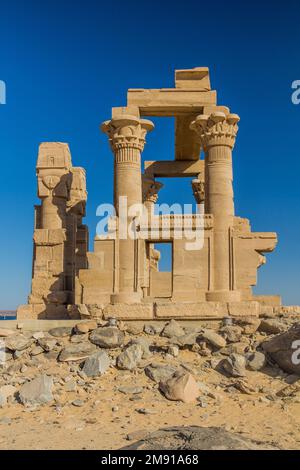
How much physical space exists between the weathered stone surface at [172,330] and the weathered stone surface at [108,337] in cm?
119

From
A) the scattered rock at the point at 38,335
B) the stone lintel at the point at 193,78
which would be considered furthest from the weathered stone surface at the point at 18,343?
the stone lintel at the point at 193,78

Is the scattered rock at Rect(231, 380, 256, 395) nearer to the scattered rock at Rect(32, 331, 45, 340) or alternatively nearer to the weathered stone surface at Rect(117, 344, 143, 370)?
the weathered stone surface at Rect(117, 344, 143, 370)

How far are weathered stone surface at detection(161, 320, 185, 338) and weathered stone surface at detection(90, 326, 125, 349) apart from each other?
3.89 ft

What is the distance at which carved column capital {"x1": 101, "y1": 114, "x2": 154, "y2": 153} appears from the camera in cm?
1695

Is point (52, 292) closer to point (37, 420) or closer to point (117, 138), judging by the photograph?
point (117, 138)

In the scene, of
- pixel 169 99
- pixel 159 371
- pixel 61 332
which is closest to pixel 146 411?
pixel 159 371

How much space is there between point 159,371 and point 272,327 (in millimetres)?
3721

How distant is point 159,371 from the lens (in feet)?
39.8

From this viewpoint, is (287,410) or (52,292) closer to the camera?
(287,410)

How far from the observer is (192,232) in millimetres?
16688

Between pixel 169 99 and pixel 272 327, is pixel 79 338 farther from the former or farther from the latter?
pixel 169 99

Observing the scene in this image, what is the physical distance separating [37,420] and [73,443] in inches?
65.2

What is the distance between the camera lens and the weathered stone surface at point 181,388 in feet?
36.1
